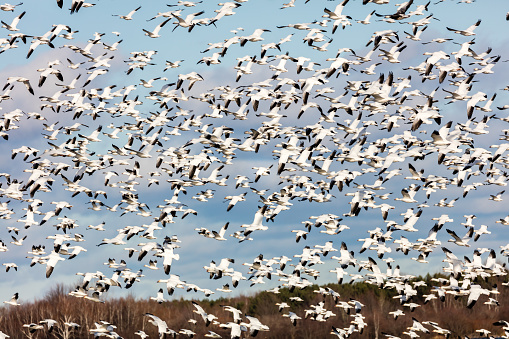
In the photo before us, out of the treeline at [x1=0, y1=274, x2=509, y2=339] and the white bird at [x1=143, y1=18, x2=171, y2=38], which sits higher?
the white bird at [x1=143, y1=18, x2=171, y2=38]

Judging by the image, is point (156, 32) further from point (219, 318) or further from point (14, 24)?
point (219, 318)

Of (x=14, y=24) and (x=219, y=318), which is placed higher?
(x=14, y=24)

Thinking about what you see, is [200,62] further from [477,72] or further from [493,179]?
[493,179]

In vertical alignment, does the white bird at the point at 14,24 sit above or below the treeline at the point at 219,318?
above

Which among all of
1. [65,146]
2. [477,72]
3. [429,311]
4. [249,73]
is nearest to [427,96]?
[477,72]

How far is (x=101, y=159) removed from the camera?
113ft

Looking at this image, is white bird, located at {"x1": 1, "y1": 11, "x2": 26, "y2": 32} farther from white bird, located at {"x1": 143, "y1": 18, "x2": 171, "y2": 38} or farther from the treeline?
the treeline

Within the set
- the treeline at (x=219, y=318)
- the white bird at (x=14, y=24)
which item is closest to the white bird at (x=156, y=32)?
the white bird at (x=14, y=24)

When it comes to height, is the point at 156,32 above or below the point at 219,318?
above

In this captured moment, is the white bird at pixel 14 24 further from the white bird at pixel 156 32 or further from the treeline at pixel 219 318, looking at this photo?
the treeline at pixel 219 318

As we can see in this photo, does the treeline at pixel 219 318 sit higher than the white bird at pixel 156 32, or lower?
lower

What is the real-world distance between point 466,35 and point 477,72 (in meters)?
1.81

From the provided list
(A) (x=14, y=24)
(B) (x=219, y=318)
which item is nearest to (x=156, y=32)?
(A) (x=14, y=24)

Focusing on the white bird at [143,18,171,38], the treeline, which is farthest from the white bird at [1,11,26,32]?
the treeline
